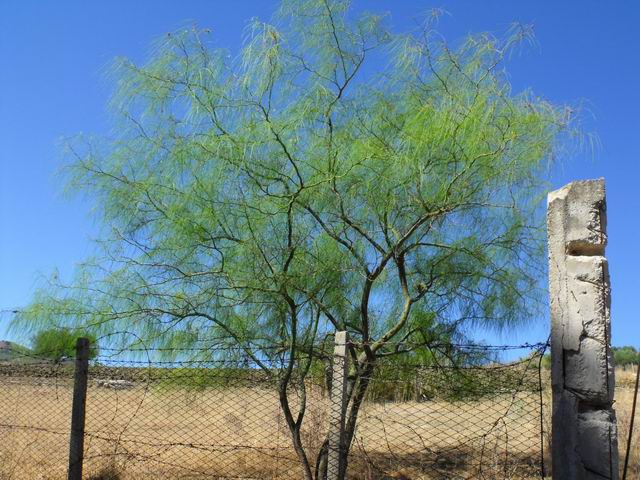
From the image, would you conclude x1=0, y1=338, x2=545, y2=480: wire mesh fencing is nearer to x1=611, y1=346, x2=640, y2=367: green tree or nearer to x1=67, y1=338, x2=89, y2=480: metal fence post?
x1=67, y1=338, x2=89, y2=480: metal fence post

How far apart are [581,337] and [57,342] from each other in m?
5.94

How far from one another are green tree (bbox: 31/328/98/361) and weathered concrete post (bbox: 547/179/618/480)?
525cm

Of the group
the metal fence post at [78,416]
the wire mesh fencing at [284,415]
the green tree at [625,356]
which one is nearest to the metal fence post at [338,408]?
the wire mesh fencing at [284,415]

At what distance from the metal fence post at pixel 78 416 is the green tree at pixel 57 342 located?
4.44ft

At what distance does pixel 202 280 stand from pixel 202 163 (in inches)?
51.2

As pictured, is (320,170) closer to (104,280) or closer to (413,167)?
(413,167)

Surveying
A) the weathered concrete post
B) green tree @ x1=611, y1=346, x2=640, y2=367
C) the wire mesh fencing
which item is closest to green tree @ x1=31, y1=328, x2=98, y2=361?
the wire mesh fencing

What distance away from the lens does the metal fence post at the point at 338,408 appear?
5.52 m

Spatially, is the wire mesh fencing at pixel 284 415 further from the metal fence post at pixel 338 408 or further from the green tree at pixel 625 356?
the green tree at pixel 625 356

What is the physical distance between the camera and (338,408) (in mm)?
5582

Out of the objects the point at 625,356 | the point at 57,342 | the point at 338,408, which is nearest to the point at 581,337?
the point at 338,408

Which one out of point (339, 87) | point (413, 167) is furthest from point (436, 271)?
point (339, 87)

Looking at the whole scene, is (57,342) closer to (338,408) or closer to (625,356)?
(338,408)

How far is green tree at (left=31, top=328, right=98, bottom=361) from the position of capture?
8.04 m
